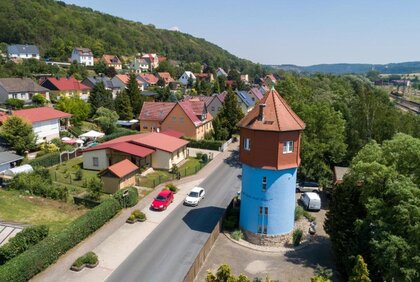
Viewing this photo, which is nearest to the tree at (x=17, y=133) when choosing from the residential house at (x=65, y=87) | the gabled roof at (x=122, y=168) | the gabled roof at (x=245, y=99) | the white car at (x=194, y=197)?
the gabled roof at (x=122, y=168)

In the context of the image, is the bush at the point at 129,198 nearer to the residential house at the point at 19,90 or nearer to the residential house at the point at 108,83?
the residential house at the point at 19,90

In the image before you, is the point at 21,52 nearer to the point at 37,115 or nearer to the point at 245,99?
the point at 37,115

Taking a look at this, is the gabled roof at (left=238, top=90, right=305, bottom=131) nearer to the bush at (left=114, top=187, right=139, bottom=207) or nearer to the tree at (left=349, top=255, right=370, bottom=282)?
the tree at (left=349, top=255, right=370, bottom=282)

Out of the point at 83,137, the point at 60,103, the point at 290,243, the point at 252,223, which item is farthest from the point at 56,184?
the point at 60,103

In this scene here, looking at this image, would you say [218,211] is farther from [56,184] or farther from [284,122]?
[56,184]

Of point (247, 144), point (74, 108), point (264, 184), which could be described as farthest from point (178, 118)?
point (264, 184)
